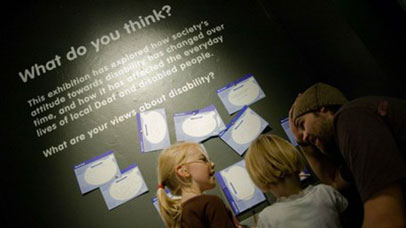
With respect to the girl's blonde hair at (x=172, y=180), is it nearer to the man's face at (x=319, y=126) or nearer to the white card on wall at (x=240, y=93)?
the white card on wall at (x=240, y=93)

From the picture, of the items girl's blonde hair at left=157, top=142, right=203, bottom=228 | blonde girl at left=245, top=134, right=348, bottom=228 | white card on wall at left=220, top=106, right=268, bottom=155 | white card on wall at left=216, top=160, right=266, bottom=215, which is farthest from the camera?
white card on wall at left=220, top=106, right=268, bottom=155

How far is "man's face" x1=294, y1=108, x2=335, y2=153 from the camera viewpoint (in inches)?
55.0

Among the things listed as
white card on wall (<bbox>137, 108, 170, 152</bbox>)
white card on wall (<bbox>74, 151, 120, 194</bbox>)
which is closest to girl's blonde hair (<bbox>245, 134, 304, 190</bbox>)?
white card on wall (<bbox>137, 108, 170, 152</bbox>)

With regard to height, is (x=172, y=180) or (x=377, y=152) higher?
(x=172, y=180)

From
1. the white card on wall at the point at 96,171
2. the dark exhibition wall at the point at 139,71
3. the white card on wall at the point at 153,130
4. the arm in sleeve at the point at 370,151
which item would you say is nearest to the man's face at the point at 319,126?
the arm in sleeve at the point at 370,151

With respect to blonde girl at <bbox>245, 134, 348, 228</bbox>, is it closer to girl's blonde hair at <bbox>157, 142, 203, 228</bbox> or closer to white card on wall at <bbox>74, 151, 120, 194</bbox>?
girl's blonde hair at <bbox>157, 142, 203, 228</bbox>

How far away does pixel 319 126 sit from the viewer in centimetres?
141

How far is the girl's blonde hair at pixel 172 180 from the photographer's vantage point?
5.02 feet

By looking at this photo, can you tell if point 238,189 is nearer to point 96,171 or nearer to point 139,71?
point 96,171

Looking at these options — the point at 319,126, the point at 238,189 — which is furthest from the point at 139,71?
the point at 319,126

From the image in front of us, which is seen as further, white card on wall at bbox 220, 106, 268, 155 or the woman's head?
white card on wall at bbox 220, 106, 268, 155

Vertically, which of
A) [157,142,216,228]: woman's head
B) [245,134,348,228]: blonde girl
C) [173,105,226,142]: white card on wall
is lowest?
[245,134,348,228]: blonde girl

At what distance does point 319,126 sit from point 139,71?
121 cm

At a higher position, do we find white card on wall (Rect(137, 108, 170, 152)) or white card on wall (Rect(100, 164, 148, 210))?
white card on wall (Rect(137, 108, 170, 152))
